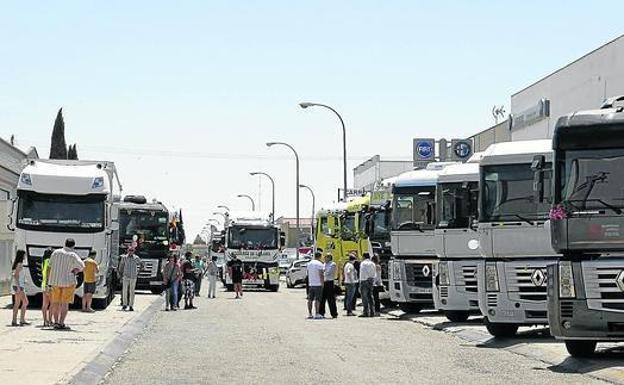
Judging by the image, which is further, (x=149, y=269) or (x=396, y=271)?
(x=149, y=269)

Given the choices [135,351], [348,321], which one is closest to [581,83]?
[348,321]

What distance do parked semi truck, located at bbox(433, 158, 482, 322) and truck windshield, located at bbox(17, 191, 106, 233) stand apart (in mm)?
10081

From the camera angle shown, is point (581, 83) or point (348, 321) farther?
point (581, 83)

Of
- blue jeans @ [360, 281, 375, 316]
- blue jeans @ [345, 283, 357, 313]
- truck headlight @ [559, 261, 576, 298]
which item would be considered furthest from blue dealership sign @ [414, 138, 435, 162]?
truck headlight @ [559, 261, 576, 298]

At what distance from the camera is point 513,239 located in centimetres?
2000

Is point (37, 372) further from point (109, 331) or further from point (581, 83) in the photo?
point (581, 83)

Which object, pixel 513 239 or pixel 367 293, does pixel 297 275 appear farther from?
pixel 513 239

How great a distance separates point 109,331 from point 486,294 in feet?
26.1

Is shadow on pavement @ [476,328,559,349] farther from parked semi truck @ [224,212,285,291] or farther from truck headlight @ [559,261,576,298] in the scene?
parked semi truck @ [224,212,285,291]

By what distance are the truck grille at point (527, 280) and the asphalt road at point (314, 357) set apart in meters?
1.17

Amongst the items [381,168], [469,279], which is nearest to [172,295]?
[469,279]

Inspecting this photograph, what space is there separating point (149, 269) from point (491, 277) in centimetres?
2636

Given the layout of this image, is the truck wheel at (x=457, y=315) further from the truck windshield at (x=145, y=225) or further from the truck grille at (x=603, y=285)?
the truck windshield at (x=145, y=225)

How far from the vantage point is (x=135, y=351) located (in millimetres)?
19547
